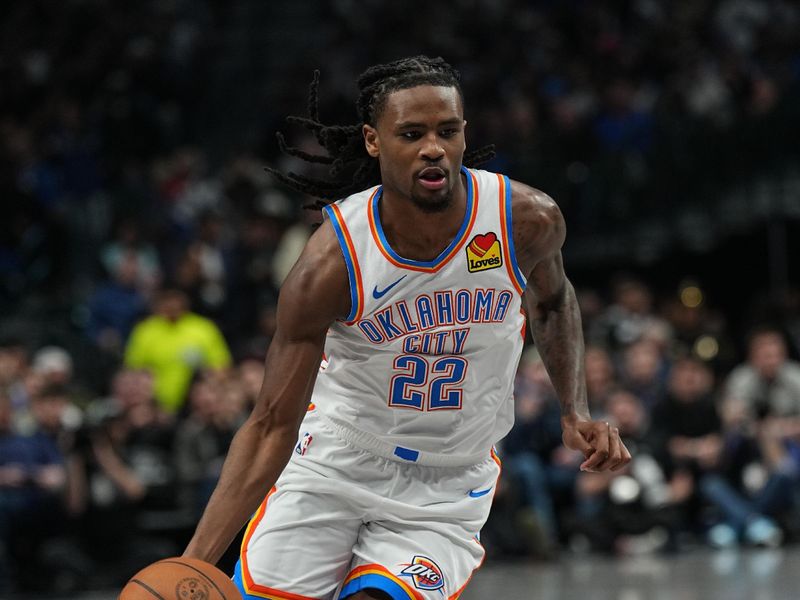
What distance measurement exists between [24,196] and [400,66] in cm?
908

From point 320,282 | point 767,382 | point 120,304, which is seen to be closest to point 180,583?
point 320,282

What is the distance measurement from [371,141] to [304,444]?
1.02m

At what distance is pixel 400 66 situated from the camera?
4.36 meters

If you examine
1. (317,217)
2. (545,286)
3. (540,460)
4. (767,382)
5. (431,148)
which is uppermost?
(431,148)

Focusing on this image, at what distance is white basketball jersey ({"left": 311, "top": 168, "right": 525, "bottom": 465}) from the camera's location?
4.26 meters

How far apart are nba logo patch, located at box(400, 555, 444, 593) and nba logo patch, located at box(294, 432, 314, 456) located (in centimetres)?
53

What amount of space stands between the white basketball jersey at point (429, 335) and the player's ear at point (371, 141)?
0.12 m

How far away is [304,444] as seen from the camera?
14.9 feet

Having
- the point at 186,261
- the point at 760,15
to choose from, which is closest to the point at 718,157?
A: the point at 760,15

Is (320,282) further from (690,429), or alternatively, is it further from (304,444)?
(690,429)

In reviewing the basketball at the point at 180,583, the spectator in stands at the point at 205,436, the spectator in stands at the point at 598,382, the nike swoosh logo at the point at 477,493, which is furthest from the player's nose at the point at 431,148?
the spectator in stands at the point at 598,382

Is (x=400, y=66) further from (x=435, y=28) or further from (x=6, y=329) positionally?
(x=435, y=28)

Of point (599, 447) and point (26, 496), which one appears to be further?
point (26, 496)

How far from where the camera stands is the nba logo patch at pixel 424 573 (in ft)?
13.9
